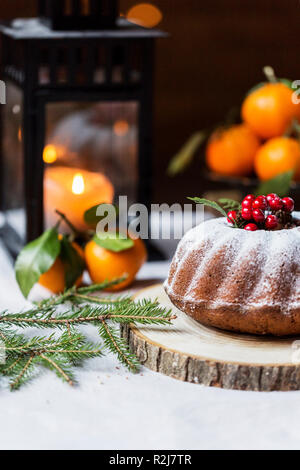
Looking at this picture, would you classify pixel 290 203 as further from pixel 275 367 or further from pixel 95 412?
pixel 95 412

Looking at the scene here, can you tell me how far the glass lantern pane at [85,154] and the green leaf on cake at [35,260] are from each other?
0.45 feet

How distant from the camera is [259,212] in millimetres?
732

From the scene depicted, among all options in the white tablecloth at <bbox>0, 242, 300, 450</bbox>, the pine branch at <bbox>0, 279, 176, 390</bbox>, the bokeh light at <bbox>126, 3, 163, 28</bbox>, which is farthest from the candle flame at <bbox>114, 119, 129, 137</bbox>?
the bokeh light at <bbox>126, 3, 163, 28</bbox>

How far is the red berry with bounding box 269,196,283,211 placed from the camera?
2.46 feet

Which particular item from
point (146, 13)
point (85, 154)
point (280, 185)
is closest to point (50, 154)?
point (85, 154)

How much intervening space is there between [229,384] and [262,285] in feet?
0.36

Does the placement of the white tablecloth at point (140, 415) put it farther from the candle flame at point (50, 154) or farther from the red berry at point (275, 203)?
the candle flame at point (50, 154)

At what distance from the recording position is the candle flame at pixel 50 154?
101 centimetres

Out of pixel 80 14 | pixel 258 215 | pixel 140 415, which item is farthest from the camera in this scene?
pixel 80 14

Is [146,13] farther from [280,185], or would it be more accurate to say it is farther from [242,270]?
[242,270]

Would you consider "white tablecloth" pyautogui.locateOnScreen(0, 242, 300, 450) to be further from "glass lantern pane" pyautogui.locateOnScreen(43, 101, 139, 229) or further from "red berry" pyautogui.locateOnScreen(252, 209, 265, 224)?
"glass lantern pane" pyautogui.locateOnScreen(43, 101, 139, 229)

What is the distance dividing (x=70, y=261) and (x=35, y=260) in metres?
0.05

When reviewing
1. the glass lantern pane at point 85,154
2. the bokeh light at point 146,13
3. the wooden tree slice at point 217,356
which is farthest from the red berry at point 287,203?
the bokeh light at point 146,13

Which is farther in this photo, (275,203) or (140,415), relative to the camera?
(275,203)
